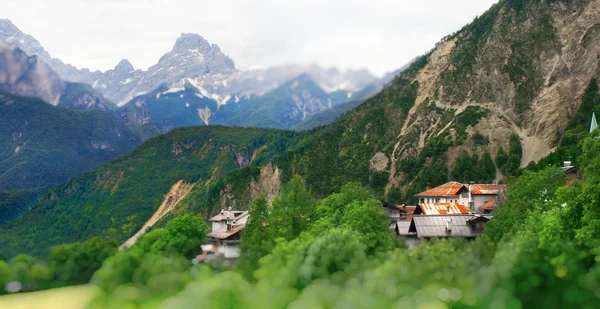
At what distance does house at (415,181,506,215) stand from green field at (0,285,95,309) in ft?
169

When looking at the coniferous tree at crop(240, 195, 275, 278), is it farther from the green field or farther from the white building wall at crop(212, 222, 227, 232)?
the white building wall at crop(212, 222, 227, 232)

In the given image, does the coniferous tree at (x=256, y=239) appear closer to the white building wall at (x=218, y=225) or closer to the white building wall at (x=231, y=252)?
the white building wall at (x=231, y=252)

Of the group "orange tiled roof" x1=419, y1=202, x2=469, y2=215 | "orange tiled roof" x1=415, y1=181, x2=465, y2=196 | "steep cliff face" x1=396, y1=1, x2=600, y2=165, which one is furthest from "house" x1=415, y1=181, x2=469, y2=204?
"steep cliff face" x1=396, y1=1, x2=600, y2=165

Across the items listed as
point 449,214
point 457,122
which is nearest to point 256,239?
point 449,214

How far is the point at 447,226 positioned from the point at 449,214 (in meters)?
3.91

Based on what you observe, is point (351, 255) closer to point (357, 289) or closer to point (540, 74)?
point (357, 289)

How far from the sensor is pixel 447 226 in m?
50.8

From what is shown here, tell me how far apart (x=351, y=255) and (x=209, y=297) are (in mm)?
12244

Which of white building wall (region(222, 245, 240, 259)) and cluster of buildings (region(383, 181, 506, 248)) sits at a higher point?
white building wall (region(222, 245, 240, 259))

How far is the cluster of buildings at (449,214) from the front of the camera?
50.3m

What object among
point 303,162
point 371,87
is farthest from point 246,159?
point 371,87

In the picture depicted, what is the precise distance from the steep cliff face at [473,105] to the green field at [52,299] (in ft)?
313

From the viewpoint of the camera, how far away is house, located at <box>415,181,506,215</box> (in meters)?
67.5

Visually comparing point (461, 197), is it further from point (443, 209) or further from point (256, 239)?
point (256, 239)
